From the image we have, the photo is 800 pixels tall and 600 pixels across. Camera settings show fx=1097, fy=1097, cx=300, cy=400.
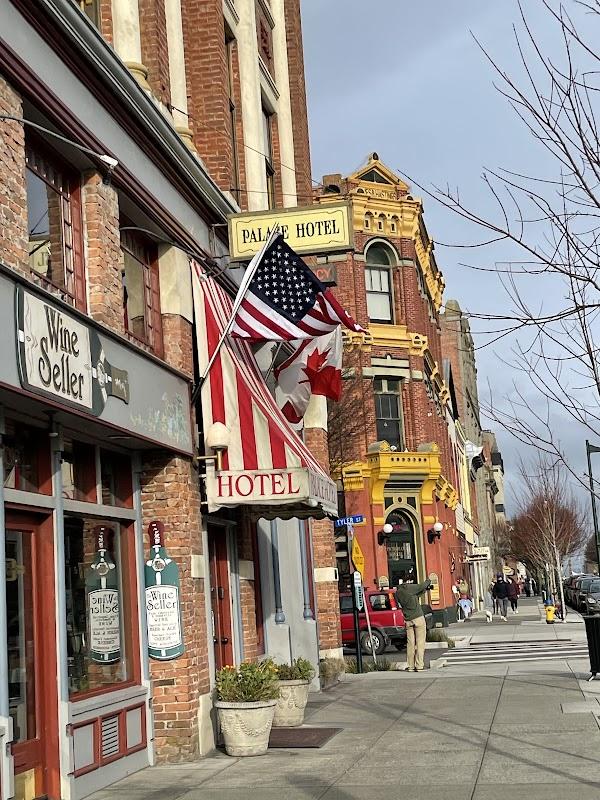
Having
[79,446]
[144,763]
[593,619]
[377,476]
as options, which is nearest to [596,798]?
[144,763]

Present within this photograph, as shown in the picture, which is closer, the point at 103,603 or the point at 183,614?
the point at 103,603

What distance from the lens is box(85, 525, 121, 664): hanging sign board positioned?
10469 millimetres

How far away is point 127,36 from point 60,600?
256 inches

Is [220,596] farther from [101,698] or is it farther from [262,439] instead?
[101,698]

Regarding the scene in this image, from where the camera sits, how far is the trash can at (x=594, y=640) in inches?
657

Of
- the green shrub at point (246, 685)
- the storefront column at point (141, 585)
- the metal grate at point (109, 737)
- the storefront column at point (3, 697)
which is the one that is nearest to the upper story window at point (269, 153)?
the storefront column at point (141, 585)

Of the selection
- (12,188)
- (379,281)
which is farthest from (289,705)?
(379,281)

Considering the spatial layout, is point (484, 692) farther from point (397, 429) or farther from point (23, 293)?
point (397, 429)

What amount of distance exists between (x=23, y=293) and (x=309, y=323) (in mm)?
5687

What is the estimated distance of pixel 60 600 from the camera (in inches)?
372

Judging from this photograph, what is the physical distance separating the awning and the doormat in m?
2.66

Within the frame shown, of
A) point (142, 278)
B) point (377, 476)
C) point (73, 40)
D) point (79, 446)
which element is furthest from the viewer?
point (377, 476)

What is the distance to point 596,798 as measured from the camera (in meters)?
8.45

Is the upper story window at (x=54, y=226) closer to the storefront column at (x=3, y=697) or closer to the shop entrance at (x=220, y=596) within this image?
the storefront column at (x=3, y=697)
